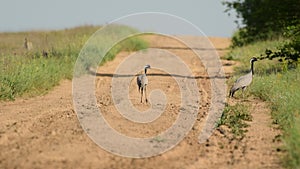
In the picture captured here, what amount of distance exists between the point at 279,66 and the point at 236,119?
827 centimetres

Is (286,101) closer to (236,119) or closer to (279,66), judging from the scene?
(236,119)

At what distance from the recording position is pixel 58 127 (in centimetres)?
868

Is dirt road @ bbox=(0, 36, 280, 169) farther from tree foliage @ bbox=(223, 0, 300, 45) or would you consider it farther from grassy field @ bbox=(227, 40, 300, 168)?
tree foliage @ bbox=(223, 0, 300, 45)

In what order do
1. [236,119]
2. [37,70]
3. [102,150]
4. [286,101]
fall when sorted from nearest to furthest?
[102,150] < [236,119] < [286,101] < [37,70]

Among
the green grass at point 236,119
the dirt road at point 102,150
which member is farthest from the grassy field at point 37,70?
the green grass at point 236,119

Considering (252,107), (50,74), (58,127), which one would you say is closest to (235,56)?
(50,74)

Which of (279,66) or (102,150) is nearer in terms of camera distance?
(102,150)

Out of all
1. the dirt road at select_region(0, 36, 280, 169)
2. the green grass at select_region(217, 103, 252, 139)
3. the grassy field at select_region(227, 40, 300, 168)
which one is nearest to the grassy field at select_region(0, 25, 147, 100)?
the dirt road at select_region(0, 36, 280, 169)

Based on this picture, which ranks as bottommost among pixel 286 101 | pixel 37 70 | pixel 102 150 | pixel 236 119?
pixel 102 150

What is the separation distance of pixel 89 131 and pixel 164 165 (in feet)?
6.41

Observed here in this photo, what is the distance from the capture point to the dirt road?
6.74m

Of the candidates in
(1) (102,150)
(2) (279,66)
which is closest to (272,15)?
(2) (279,66)

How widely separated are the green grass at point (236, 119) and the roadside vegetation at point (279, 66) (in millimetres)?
518

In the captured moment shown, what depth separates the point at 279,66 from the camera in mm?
17406
